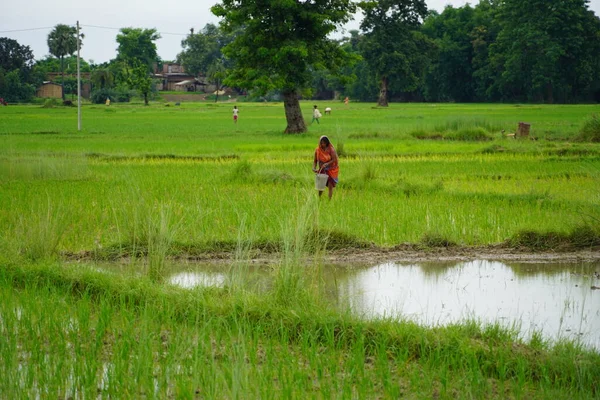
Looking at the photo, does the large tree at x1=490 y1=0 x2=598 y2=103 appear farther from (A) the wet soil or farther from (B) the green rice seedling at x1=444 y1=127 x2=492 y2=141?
(A) the wet soil

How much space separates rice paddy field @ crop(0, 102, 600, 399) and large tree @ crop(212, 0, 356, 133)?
382 inches

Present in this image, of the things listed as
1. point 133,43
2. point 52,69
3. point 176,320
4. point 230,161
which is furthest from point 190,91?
point 176,320

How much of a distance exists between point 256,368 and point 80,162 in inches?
460

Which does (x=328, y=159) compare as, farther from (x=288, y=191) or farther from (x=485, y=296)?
(x=485, y=296)

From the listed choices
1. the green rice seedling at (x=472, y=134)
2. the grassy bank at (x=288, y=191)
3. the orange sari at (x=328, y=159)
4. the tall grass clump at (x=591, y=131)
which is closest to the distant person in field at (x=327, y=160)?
the orange sari at (x=328, y=159)

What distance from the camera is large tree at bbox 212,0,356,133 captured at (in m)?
27.2

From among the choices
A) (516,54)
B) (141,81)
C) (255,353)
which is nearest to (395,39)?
(516,54)

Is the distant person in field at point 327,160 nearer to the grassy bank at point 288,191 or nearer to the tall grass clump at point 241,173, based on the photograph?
the grassy bank at point 288,191

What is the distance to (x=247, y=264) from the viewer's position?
6.54m

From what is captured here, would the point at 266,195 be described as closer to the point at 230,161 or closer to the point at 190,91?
the point at 230,161

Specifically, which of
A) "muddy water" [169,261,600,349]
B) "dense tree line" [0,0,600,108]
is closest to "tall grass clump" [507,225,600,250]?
"muddy water" [169,261,600,349]

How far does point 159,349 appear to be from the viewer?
5148 mm

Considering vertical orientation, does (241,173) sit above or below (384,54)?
below

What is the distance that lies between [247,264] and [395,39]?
51.3 metres
